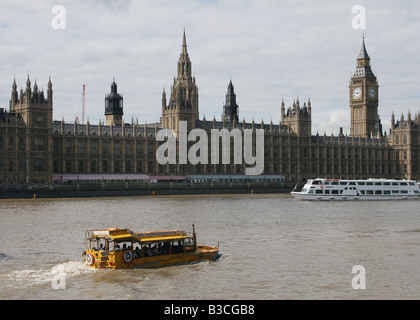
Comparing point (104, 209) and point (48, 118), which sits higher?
point (48, 118)

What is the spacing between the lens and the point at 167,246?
149ft

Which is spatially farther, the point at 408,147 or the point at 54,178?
the point at 408,147

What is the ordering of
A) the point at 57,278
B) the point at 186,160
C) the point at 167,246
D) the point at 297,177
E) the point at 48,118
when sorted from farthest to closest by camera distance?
the point at 297,177 < the point at 186,160 < the point at 48,118 < the point at 167,246 < the point at 57,278

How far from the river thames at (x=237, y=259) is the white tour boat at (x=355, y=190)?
33627 mm

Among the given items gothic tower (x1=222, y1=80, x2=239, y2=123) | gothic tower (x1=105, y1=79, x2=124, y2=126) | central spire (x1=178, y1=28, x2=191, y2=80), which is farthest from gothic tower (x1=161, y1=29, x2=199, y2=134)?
gothic tower (x1=222, y1=80, x2=239, y2=123)

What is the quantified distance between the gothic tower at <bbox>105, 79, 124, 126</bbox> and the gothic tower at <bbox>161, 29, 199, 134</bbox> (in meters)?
17.3

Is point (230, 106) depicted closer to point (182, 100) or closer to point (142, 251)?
point (182, 100)

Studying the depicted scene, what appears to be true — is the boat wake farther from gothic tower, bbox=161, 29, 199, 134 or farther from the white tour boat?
gothic tower, bbox=161, 29, 199, 134

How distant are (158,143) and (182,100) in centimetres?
1228

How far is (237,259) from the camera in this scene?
46.6m

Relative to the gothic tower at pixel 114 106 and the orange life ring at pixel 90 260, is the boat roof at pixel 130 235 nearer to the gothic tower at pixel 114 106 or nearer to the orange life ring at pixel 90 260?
the orange life ring at pixel 90 260

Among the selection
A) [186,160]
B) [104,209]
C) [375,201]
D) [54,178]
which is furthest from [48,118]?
[375,201]

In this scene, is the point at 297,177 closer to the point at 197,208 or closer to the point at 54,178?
the point at 54,178
